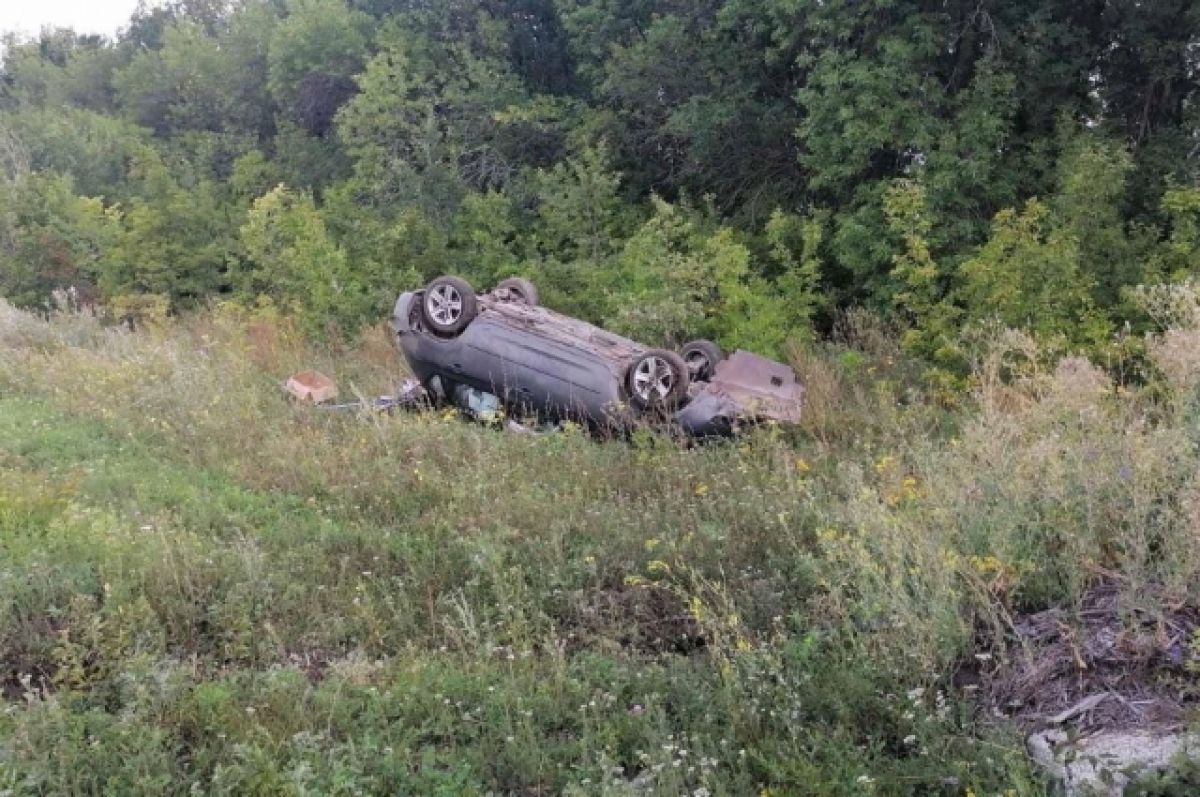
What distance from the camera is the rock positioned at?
9.12ft

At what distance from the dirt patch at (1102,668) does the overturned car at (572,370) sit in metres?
3.79

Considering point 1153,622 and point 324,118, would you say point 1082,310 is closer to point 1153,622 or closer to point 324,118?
point 1153,622

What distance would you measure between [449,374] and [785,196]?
661 cm

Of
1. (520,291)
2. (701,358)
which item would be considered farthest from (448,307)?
(701,358)

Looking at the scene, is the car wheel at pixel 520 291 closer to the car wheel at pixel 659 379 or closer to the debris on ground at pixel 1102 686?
the car wheel at pixel 659 379

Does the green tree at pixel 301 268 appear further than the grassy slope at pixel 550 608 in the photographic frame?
Yes

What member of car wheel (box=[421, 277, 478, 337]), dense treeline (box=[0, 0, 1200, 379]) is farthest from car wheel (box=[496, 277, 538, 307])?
car wheel (box=[421, 277, 478, 337])

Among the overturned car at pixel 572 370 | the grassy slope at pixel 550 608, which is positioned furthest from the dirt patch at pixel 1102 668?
the overturned car at pixel 572 370

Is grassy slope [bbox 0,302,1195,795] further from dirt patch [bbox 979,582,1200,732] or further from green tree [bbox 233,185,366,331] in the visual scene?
green tree [bbox 233,185,366,331]

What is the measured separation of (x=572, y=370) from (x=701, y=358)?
1.69 metres

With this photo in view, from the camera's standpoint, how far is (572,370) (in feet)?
26.8

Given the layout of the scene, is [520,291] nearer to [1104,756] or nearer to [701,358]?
[701,358]

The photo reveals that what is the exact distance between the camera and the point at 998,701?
338 cm

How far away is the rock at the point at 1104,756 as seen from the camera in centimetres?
278
